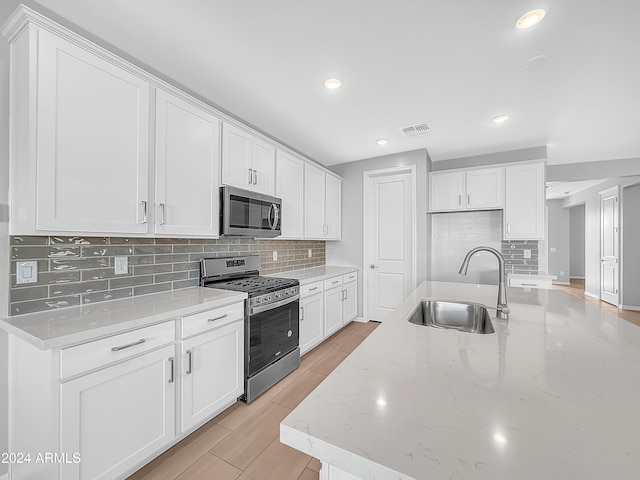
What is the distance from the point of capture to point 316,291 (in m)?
3.23

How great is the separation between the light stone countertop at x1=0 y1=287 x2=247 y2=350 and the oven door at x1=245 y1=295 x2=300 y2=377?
32 centimetres

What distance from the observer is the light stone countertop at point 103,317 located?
1.23 meters

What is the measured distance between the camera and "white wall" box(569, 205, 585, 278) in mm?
8094

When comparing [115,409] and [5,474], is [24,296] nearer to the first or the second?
[115,409]

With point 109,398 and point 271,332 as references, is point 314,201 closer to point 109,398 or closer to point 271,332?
point 271,332

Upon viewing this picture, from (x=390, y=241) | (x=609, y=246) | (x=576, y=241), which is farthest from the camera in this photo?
(x=576, y=241)

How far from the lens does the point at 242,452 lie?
68.7 inches

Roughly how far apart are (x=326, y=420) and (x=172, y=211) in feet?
Result: 5.92

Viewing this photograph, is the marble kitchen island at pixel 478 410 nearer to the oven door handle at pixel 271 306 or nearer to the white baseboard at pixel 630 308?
the oven door handle at pixel 271 306

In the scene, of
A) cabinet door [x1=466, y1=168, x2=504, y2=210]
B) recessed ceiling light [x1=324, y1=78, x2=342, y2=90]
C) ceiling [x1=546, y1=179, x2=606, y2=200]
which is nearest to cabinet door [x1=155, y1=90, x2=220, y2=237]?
recessed ceiling light [x1=324, y1=78, x2=342, y2=90]

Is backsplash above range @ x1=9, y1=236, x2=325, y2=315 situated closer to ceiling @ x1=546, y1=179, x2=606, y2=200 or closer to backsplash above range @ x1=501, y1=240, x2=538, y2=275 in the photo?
backsplash above range @ x1=501, y1=240, x2=538, y2=275

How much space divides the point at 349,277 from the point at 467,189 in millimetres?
2092

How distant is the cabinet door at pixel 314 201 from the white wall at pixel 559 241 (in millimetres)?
7682

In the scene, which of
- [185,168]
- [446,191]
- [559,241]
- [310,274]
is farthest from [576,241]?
[185,168]
